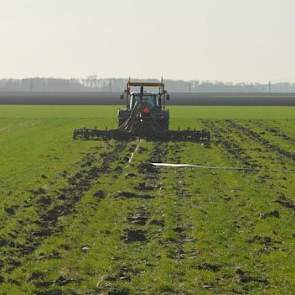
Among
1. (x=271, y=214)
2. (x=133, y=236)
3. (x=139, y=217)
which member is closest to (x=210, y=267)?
(x=133, y=236)

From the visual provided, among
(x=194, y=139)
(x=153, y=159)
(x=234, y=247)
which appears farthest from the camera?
(x=194, y=139)

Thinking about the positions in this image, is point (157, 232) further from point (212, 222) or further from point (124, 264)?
point (124, 264)

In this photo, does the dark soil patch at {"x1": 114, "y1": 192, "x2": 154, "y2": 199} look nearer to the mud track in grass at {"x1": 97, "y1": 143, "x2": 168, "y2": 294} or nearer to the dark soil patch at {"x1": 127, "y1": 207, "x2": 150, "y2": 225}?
the mud track in grass at {"x1": 97, "y1": 143, "x2": 168, "y2": 294}

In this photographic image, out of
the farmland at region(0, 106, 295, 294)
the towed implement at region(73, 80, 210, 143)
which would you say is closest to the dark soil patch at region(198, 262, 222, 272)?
the farmland at region(0, 106, 295, 294)

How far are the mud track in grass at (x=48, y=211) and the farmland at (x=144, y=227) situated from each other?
2 centimetres

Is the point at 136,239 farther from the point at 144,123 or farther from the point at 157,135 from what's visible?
the point at 144,123

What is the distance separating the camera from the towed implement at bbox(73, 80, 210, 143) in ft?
122

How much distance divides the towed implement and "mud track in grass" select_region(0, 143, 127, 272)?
11.2 m

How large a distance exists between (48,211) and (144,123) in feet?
73.8

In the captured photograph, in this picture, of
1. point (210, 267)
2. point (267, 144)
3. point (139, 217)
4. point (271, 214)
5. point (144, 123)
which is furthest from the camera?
point (144, 123)

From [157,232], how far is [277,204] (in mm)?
4215

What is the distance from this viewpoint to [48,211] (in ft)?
53.0

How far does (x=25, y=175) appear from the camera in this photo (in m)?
22.9

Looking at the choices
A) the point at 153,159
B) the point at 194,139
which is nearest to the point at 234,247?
the point at 153,159
